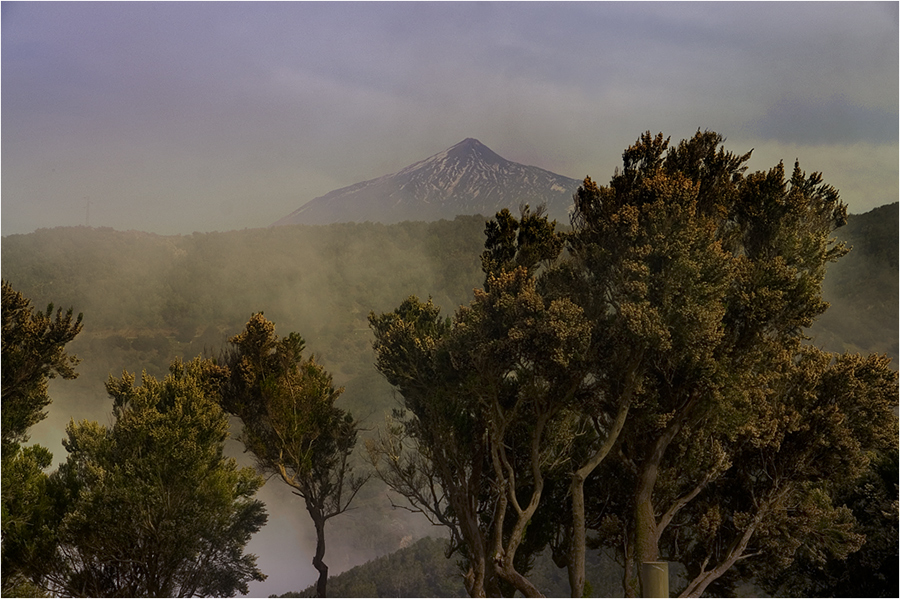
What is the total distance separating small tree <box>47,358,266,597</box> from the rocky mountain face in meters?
54.5

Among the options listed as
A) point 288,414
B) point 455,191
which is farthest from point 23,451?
point 455,191

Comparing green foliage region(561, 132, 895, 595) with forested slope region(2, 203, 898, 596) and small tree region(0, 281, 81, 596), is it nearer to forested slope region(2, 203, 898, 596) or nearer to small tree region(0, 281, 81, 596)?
small tree region(0, 281, 81, 596)

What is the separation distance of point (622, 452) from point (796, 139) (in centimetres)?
5346

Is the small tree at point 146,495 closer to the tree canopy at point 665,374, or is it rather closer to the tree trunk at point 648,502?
the tree canopy at point 665,374

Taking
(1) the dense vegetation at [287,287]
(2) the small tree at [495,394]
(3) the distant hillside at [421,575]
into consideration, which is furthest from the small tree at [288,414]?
(1) the dense vegetation at [287,287]

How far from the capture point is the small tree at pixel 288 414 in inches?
900

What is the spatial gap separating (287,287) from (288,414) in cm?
7242

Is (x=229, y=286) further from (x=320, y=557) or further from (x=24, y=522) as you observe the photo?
(x=24, y=522)

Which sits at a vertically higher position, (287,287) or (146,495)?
(287,287)

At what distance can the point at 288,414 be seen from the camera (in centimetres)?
2286

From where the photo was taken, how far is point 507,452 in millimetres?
20594

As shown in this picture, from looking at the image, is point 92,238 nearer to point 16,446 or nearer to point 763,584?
point 16,446

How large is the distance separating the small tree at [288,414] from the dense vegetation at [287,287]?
111 feet

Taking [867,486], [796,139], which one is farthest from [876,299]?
[867,486]
